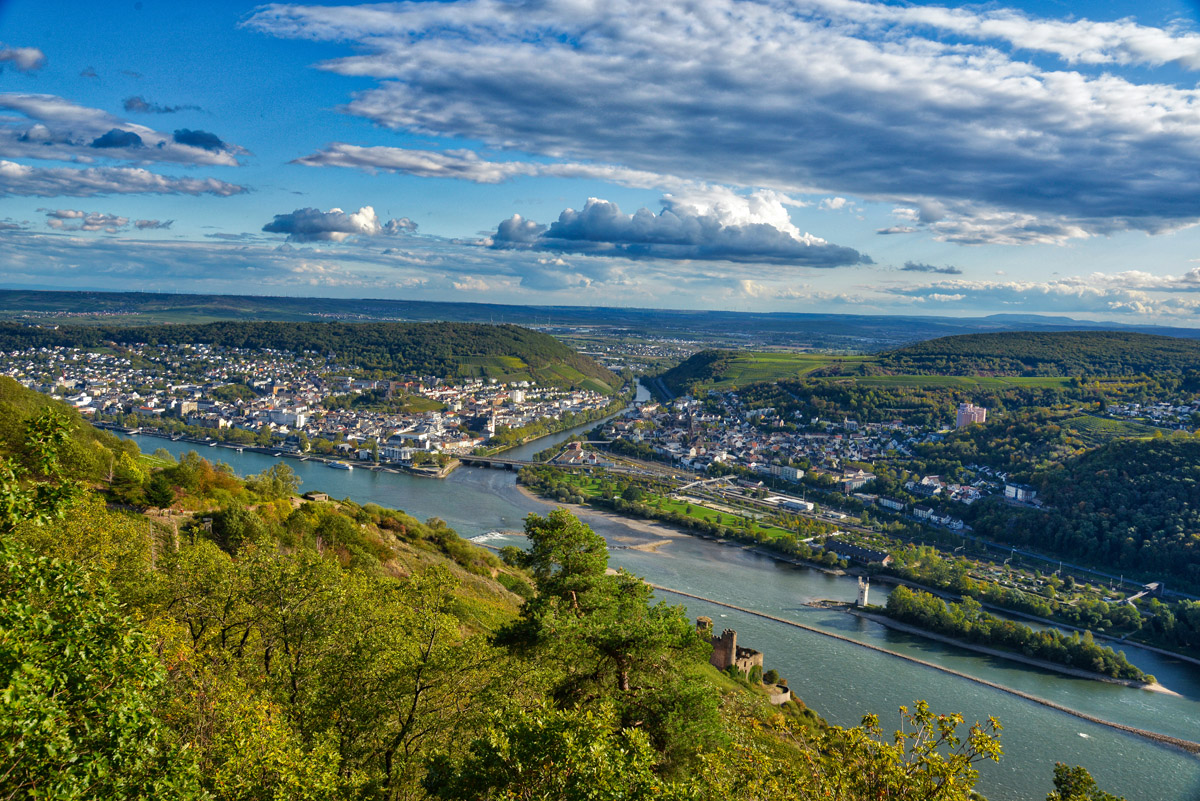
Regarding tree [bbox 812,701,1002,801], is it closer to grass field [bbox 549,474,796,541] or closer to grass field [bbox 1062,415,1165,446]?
grass field [bbox 549,474,796,541]

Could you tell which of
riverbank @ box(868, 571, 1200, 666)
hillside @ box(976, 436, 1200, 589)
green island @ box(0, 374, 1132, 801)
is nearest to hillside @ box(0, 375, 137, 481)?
green island @ box(0, 374, 1132, 801)

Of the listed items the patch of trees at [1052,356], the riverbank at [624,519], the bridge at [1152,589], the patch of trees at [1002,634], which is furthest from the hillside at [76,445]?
the patch of trees at [1052,356]

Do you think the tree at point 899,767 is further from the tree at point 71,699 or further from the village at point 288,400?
the village at point 288,400

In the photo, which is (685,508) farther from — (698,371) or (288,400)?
(698,371)

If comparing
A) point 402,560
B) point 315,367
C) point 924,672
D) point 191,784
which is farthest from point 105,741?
point 315,367

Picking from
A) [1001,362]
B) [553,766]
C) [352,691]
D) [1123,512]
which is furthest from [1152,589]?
[1001,362]
